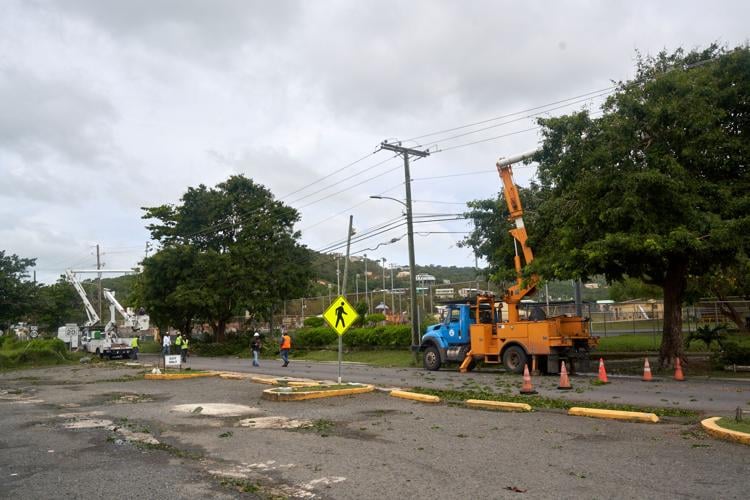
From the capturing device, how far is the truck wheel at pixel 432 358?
2675 centimetres

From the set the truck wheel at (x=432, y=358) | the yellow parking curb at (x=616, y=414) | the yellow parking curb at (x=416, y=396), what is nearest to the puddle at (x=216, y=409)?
the yellow parking curb at (x=416, y=396)

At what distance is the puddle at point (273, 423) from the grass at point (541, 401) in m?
4.43

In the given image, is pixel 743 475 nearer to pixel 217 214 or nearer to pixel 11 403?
pixel 11 403

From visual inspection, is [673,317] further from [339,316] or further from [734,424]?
[734,424]

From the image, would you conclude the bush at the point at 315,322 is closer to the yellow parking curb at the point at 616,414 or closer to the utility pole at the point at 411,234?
the utility pole at the point at 411,234

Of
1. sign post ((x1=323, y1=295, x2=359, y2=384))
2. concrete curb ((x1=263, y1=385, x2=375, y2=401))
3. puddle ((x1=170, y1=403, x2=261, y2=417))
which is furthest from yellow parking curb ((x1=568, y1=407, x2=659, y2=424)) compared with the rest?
sign post ((x1=323, y1=295, x2=359, y2=384))

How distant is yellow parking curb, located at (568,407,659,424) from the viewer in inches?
454

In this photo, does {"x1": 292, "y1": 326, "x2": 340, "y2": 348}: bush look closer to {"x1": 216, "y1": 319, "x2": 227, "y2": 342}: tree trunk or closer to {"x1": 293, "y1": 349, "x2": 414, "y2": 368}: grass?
{"x1": 293, "y1": 349, "x2": 414, "y2": 368}: grass

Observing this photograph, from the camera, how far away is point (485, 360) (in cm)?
2491

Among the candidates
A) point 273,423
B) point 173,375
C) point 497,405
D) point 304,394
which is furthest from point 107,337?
point 497,405

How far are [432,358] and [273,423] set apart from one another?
15.3 metres

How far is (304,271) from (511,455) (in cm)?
4410

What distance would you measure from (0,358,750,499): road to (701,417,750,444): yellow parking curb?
0.54ft

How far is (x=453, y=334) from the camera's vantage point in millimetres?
26141
